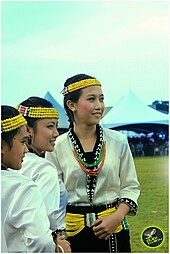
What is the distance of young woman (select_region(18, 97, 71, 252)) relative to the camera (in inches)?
57.9

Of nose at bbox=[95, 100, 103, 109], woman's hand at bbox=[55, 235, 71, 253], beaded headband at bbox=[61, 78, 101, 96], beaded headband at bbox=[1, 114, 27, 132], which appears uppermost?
beaded headband at bbox=[61, 78, 101, 96]

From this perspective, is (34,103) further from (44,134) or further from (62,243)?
(62,243)

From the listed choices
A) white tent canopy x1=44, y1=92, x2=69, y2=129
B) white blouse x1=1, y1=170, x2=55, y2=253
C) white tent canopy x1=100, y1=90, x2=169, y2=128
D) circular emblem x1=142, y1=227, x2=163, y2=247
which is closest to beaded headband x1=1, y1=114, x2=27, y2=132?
white blouse x1=1, y1=170, x2=55, y2=253

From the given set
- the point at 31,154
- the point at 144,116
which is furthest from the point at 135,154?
the point at 31,154

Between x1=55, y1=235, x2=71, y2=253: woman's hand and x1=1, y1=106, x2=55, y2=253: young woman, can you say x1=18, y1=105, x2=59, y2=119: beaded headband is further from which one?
x1=55, y1=235, x2=71, y2=253: woman's hand

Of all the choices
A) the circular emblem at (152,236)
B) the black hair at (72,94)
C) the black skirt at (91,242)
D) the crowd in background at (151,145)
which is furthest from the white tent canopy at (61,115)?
the circular emblem at (152,236)

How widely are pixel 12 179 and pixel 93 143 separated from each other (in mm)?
404

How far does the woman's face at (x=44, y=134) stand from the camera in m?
1.56

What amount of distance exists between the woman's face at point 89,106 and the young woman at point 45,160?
0.08 metres

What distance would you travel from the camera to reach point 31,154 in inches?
60.7

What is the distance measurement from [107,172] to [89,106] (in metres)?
0.22

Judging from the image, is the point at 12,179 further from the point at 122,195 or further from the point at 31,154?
the point at 122,195

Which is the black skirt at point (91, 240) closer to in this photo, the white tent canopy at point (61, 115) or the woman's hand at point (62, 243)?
the woman's hand at point (62, 243)

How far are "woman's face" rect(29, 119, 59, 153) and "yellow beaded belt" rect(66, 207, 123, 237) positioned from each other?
0.80 ft
